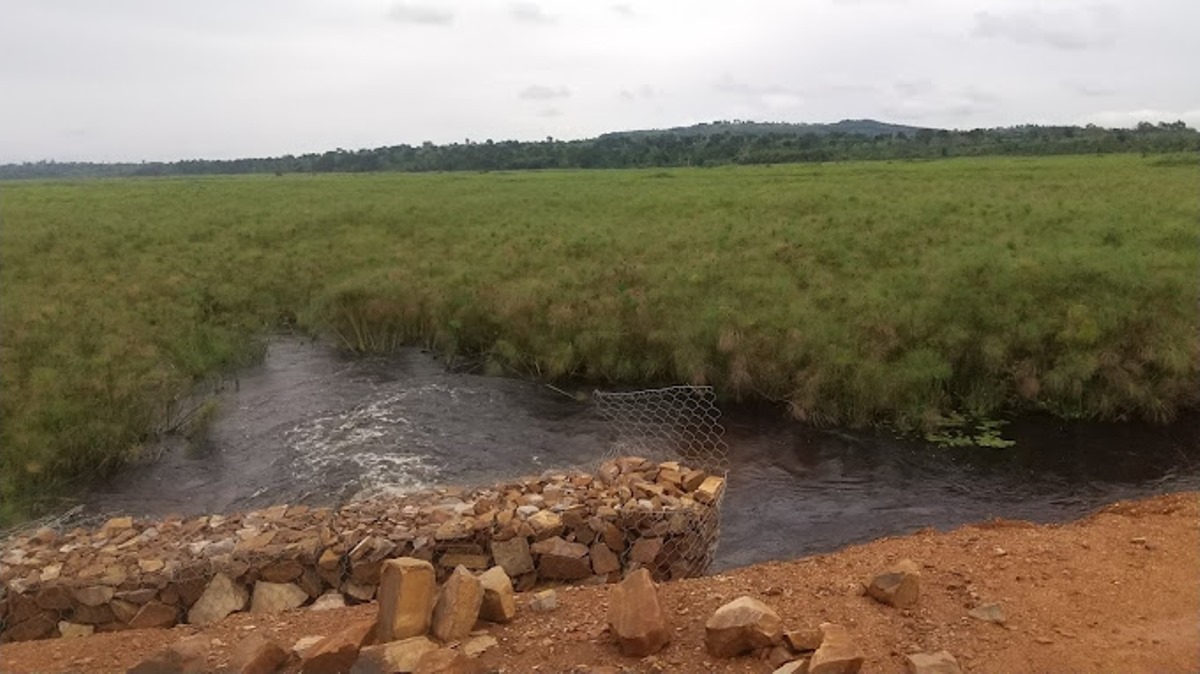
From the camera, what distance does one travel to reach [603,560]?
8.62 meters

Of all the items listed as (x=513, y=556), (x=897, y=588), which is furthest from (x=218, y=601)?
(x=897, y=588)

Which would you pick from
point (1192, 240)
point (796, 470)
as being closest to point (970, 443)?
point (796, 470)

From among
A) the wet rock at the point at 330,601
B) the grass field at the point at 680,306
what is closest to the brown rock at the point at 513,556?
the wet rock at the point at 330,601

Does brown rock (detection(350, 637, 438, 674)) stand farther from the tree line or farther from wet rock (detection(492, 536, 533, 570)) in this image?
the tree line

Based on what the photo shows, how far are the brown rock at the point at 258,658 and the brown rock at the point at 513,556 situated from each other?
116 inches

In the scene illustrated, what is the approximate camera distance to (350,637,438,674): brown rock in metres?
5.22

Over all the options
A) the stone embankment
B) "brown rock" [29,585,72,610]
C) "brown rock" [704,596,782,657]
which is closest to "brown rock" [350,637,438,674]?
"brown rock" [704,596,782,657]

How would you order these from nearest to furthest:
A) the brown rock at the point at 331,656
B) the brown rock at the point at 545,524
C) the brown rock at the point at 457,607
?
the brown rock at the point at 331,656 → the brown rock at the point at 457,607 → the brown rock at the point at 545,524

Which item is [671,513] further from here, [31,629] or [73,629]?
[31,629]

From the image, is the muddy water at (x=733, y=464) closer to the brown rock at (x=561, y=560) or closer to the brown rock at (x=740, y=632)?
the brown rock at (x=561, y=560)

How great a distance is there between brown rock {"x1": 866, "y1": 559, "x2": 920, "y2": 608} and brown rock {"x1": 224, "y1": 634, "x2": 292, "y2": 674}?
4105 millimetres

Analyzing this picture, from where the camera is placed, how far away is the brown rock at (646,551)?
8664mm

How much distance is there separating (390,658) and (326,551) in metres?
3.28

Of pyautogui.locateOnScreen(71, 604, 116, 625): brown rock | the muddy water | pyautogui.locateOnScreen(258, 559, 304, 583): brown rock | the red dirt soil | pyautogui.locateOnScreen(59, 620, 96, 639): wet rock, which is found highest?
the red dirt soil
